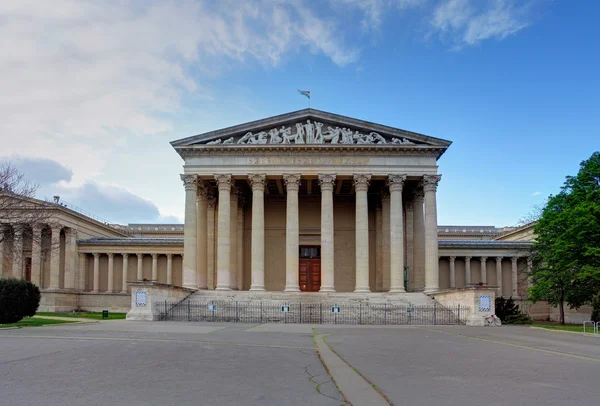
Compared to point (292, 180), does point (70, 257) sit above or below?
below

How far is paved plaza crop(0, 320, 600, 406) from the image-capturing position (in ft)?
30.2

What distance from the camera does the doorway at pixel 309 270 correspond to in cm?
5834

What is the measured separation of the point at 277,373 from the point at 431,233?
38259 millimetres

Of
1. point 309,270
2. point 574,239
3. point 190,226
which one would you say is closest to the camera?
point 574,239

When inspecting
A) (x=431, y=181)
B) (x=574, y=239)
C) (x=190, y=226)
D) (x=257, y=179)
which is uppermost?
(x=257, y=179)

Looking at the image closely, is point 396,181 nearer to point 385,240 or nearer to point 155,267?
point 385,240

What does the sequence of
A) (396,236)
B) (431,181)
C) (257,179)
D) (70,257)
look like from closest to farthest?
(396,236), (431,181), (257,179), (70,257)

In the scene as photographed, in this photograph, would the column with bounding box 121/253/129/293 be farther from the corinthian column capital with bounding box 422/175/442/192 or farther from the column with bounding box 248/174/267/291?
the corinthian column capital with bounding box 422/175/442/192

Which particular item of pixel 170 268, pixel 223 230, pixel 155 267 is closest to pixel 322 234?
pixel 223 230

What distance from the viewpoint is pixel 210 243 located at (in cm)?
5700

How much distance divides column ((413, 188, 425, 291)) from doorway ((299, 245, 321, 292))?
10.2 m

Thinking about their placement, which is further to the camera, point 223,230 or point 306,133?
point 306,133

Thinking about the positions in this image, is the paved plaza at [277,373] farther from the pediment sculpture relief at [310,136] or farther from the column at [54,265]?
the column at [54,265]

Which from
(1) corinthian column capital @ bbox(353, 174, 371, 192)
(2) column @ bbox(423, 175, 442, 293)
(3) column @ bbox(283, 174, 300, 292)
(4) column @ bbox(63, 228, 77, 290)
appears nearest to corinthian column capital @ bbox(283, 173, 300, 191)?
(3) column @ bbox(283, 174, 300, 292)
